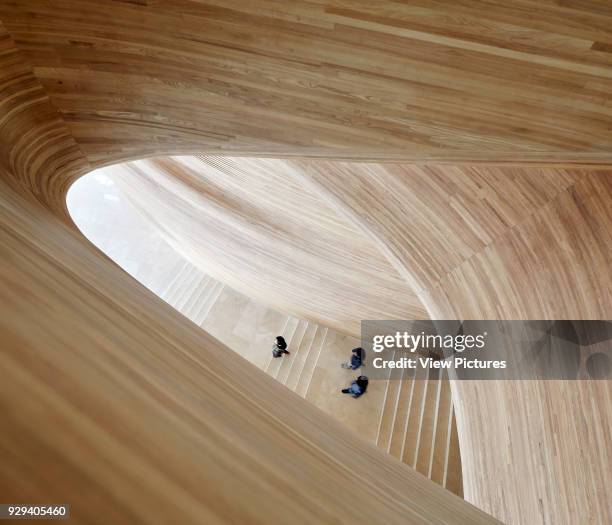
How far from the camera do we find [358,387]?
704 cm

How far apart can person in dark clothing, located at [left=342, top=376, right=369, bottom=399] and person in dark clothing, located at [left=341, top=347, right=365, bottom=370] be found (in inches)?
7.9

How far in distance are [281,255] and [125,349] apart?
18.5 ft

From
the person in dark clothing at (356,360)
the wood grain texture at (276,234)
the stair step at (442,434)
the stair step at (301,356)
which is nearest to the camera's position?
the wood grain texture at (276,234)

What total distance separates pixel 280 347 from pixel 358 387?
4.00 feet

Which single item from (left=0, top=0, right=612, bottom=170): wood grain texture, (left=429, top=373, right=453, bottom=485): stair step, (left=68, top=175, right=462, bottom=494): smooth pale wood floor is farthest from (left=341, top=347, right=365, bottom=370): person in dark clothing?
(left=0, top=0, right=612, bottom=170): wood grain texture

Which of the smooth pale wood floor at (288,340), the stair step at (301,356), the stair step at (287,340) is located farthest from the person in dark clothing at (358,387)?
the stair step at (287,340)

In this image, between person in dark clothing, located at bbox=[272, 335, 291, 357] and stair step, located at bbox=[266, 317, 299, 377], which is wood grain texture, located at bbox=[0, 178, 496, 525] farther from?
stair step, located at bbox=[266, 317, 299, 377]

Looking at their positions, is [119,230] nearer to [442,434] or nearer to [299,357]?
[299,357]

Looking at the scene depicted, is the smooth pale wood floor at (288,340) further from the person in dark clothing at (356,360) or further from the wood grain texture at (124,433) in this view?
the wood grain texture at (124,433)

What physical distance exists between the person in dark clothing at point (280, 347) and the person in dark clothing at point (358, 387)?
3.35 feet

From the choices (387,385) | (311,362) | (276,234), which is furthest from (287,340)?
(276,234)

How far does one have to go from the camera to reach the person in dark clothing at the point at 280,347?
24.5ft

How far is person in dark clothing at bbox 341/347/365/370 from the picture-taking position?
723 cm

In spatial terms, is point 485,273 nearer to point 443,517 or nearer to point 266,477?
point 443,517
